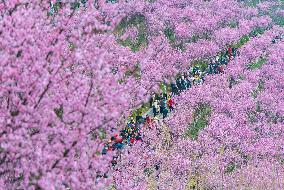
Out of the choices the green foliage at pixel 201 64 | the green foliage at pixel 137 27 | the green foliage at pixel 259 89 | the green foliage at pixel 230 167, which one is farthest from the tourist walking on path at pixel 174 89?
the green foliage at pixel 230 167

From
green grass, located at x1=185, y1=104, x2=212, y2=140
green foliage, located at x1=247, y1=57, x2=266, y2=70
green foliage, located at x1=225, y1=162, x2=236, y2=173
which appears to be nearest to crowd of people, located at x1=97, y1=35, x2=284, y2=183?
green grass, located at x1=185, y1=104, x2=212, y2=140

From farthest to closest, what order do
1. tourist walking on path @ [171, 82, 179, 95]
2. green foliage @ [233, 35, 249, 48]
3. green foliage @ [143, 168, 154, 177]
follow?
green foliage @ [233, 35, 249, 48]
tourist walking on path @ [171, 82, 179, 95]
green foliage @ [143, 168, 154, 177]

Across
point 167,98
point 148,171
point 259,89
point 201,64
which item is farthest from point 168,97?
point 148,171

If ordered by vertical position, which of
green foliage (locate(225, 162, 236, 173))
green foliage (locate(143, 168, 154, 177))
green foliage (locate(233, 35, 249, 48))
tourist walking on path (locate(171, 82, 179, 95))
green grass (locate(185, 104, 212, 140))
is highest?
Answer: green foliage (locate(143, 168, 154, 177))

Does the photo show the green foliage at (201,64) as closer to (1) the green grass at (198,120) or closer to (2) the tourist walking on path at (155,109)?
(1) the green grass at (198,120)

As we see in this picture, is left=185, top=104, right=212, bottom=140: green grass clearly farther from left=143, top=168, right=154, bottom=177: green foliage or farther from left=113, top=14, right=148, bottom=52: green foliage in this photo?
left=113, top=14, right=148, bottom=52: green foliage

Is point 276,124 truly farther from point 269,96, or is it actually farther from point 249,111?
point 269,96

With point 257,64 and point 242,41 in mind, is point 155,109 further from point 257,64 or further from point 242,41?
point 242,41
